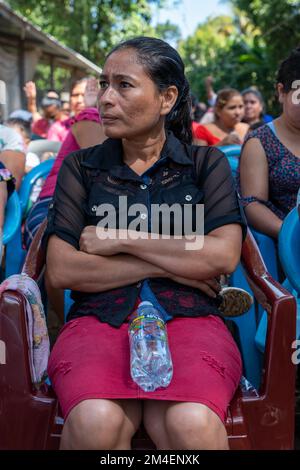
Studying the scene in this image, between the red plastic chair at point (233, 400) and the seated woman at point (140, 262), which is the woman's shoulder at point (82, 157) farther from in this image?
the red plastic chair at point (233, 400)

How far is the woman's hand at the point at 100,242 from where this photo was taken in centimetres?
212

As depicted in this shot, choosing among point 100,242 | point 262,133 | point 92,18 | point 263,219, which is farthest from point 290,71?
point 92,18

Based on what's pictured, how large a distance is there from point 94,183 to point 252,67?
1781 centimetres

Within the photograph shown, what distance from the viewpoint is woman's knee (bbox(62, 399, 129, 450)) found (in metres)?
1.73

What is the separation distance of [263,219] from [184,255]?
991mm

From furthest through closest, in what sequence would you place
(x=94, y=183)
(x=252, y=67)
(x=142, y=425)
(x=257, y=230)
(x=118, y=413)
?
(x=252, y=67)
(x=257, y=230)
(x=94, y=183)
(x=142, y=425)
(x=118, y=413)

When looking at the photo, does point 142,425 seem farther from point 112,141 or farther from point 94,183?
point 112,141

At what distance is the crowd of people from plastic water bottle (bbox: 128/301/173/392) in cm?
3

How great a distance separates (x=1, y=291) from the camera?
1.96m

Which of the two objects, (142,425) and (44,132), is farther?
(44,132)

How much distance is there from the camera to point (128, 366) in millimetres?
1899

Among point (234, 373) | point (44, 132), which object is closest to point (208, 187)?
point (234, 373)

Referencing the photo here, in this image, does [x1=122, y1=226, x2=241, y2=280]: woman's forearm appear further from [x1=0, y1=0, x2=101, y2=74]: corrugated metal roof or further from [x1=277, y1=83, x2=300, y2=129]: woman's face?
[x1=0, y1=0, x2=101, y2=74]: corrugated metal roof

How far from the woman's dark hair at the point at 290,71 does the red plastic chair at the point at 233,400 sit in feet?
4.73
